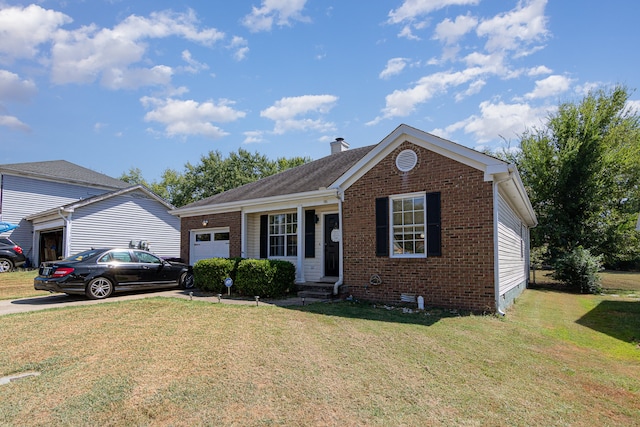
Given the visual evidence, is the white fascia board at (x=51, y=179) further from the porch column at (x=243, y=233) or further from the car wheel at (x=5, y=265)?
the porch column at (x=243, y=233)

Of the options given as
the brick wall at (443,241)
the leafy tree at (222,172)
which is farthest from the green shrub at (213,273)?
the leafy tree at (222,172)

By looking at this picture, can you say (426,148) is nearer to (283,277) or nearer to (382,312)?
(382,312)

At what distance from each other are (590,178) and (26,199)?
31.3 m

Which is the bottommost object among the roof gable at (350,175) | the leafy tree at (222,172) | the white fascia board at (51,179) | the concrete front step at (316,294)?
the concrete front step at (316,294)

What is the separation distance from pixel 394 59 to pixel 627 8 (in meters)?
5.59

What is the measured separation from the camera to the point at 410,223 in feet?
29.9

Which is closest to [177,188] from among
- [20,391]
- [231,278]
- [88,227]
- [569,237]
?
[88,227]

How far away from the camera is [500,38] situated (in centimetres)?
935

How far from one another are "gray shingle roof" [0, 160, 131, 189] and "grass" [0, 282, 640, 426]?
16976 millimetres

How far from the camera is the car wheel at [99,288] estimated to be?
9.77 meters

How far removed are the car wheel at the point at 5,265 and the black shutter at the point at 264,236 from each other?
1324 centimetres

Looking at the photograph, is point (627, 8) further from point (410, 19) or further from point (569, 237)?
point (569, 237)

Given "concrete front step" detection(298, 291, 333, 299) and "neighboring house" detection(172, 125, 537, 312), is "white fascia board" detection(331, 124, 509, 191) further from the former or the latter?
"concrete front step" detection(298, 291, 333, 299)

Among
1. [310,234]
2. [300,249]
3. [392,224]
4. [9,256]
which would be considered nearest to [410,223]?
[392,224]
